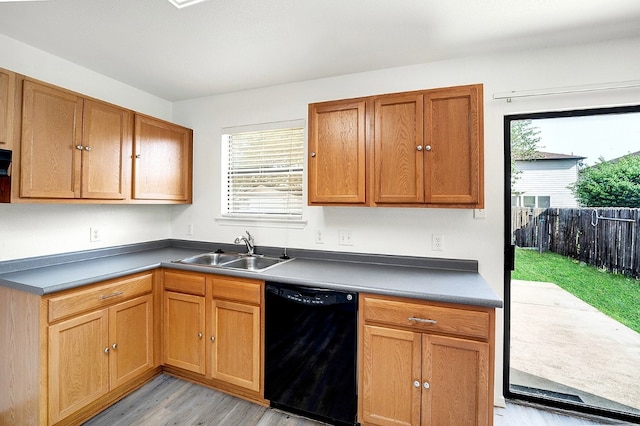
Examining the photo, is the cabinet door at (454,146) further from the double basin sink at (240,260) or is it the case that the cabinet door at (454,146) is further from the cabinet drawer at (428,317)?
the double basin sink at (240,260)

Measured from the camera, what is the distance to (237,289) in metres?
2.06

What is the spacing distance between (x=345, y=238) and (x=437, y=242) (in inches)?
28.1

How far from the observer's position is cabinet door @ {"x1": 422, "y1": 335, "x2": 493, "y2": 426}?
5.01ft

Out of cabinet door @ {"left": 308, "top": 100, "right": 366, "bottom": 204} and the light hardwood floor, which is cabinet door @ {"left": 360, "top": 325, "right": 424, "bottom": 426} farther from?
cabinet door @ {"left": 308, "top": 100, "right": 366, "bottom": 204}

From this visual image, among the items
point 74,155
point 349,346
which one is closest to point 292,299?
point 349,346

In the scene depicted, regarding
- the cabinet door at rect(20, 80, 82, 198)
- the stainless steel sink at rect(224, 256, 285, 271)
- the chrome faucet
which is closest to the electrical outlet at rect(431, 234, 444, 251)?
the stainless steel sink at rect(224, 256, 285, 271)

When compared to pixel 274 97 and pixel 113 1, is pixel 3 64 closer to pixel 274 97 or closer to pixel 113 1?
pixel 113 1

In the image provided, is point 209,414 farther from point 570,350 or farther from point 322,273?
point 570,350

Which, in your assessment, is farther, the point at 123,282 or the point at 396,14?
the point at 123,282

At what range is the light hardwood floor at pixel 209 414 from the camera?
1891 mm

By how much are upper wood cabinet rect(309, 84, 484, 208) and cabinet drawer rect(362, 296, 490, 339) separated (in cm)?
66

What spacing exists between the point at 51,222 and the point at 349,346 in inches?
92.0

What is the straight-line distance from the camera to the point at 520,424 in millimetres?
1886

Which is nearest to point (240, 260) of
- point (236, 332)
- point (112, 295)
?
point (236, 332)
